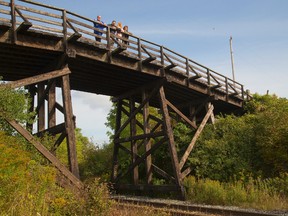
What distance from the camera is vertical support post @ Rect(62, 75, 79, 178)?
10305 mm

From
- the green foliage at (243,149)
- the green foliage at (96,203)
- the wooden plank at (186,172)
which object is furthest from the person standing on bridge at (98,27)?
the green foliage at (96,203)

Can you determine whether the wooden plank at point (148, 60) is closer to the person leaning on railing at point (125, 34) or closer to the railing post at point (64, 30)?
the person leaning on railing at point (125, 34)

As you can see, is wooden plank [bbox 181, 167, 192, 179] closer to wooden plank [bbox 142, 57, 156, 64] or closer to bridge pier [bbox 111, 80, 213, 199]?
bridge pier [bbox 111, 80, 213, 199]

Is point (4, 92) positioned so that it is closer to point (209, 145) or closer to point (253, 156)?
point (209, 145)

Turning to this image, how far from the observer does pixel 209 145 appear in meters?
15.3

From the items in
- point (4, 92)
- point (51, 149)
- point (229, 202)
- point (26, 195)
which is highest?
point (4, 92)

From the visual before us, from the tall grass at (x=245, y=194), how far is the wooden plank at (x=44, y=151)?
4747 millimetres

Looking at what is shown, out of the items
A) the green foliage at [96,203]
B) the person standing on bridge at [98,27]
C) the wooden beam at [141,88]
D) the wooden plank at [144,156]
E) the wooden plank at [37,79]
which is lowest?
the green foliage at [96,203]

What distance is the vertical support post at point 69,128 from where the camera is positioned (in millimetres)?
10305

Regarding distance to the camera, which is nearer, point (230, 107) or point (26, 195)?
point (26, 195)

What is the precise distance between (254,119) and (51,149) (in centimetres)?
1065

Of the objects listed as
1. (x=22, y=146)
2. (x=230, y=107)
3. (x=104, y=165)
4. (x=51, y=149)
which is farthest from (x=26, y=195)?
(x=230, y=107)

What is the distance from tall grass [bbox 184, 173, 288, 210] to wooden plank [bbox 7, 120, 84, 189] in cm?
475

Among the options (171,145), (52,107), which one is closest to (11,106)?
(52,107)
